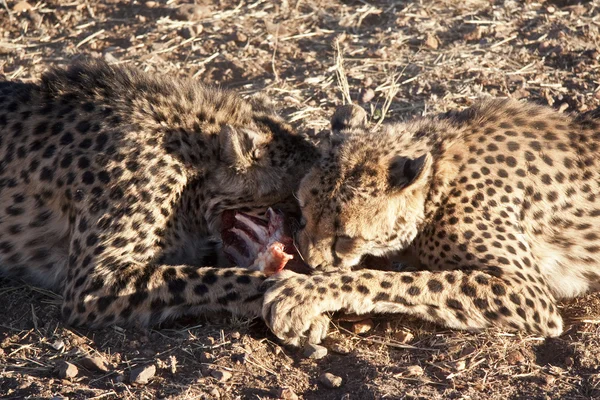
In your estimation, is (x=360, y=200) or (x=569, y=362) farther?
(x=360, y=200)

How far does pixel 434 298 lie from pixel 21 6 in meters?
5.61

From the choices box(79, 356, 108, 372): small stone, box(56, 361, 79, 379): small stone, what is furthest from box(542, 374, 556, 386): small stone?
box(56, 361, 79, 379): small stone

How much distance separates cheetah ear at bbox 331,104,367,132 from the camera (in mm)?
5867

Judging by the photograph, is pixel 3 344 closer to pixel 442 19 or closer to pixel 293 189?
pixel 293 189

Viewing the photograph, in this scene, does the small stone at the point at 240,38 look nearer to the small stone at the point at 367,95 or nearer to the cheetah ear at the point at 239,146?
the small stone at the point at 367,95

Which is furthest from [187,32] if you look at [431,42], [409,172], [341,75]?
[409,172]

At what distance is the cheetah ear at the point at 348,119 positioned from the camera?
587 cm

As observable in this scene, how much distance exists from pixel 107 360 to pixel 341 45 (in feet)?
14.8

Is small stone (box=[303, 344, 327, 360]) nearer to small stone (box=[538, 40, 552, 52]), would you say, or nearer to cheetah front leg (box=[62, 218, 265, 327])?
cheetah front leg (box=[62, 218, 265, 327])

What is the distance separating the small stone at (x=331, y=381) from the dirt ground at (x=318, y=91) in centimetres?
3

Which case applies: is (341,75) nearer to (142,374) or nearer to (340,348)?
(340,348)

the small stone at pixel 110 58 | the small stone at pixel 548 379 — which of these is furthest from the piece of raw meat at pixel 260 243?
the small stone at pixel 110 58

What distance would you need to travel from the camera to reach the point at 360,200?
17.5 feet

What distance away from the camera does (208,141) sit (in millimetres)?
5812
